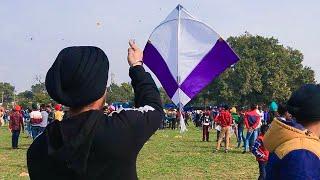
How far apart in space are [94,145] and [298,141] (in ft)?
3.77

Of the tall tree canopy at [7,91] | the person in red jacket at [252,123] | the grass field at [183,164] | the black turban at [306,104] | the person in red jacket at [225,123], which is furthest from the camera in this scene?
the tall tree canopy at [7,91]

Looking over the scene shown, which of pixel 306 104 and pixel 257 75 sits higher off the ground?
pixel 257 75

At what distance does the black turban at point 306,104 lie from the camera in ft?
9.55

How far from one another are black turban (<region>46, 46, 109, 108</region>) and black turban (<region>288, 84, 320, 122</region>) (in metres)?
1.21

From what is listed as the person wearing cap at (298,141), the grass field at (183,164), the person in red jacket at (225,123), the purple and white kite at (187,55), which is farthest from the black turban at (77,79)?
the person in red jacket at (225,123)

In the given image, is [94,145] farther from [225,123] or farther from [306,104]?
[225,123]

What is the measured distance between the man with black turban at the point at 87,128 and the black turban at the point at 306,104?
Answer: 1008mm

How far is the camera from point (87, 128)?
7.30 feet

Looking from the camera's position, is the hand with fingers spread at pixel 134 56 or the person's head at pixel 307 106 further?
the person's head at pixel 307 106

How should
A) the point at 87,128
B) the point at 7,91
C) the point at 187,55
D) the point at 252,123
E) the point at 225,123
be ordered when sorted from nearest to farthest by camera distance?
the point at 87,128 → the point at 187,55 → the point at 252,123 → the point at 225,123 → the point at 7,91

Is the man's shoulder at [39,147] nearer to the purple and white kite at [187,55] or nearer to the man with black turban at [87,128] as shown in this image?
the man with black turban at [87,128]

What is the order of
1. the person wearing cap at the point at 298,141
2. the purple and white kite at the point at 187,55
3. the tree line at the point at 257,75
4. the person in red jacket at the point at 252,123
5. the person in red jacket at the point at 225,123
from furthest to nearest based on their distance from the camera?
1. the tree line at the point at 257,75
2. the person in red jacket at the point at 225,123
3. the person in red jacket at the point at 252,123
4. the purple and white kite at the point at 187,55
5. the person wearing cap at the point at 298,141

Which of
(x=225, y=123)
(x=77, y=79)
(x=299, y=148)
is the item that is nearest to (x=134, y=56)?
(x=77, y=79)

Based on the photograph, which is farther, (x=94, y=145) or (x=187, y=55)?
(x=187, y=55)
